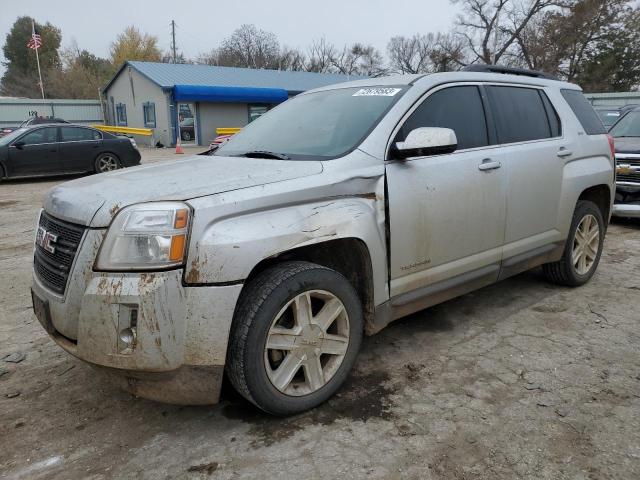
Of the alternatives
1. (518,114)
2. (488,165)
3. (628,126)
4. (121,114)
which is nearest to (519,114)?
(518,114)

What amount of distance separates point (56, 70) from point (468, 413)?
196ft

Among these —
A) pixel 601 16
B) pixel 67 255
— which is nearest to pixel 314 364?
pixel 67 255

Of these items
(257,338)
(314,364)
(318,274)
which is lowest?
(314,364)

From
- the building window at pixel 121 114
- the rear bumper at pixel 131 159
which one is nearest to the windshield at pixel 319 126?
the rear bumper at pixel 131 159

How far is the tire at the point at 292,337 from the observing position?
94.0 inches

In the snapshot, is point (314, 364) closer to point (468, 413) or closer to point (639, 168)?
point (468, 413)

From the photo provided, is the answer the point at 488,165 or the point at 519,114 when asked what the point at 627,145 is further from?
the point at 488,165

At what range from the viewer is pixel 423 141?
288 cm

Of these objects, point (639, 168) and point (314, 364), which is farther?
point (639, 168)

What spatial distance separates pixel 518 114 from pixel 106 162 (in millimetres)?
12249

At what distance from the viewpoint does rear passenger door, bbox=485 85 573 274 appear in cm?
370

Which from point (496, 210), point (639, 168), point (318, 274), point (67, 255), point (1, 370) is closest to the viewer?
point (67, 255)

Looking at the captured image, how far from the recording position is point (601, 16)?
38.1 metres

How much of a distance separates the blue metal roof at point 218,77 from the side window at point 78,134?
555 inches
